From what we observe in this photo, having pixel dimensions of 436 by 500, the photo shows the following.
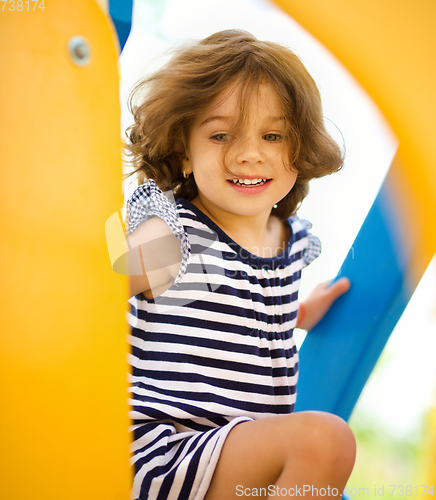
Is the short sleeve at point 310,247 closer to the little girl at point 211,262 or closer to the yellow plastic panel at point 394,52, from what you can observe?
the little girl at point 211,262

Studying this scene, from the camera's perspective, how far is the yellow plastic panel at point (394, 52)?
593mm

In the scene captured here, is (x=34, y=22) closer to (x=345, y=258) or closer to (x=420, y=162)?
(x=420, y=162)

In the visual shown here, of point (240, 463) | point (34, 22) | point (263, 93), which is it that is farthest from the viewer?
point (263, 93)

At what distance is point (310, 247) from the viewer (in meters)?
0.92

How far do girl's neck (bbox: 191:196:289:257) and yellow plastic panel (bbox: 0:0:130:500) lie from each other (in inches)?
15.7

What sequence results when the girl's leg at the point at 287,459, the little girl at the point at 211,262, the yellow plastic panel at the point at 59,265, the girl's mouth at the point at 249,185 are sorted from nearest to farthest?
the yellow plastic panel at the point at 59,265 < the girl's leg at the point at 287,459 < the little girl at the point at 211,262 < the girl's mouth at the point at 249,185

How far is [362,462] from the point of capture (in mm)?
1023

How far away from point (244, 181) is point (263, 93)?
124mm

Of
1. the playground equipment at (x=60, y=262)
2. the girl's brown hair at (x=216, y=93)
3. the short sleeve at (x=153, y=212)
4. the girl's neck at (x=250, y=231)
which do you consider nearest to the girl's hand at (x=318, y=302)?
the girl's neck at (x=250, y=231)

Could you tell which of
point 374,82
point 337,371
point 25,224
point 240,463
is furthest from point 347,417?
point 25,224

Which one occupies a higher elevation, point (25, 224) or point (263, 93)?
point (263, 93)

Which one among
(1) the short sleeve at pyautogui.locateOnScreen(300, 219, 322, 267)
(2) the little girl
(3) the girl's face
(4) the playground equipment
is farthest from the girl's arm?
(1) the short sleeve at pyautogui.locateOnScreen(300, 219, 322, 267)

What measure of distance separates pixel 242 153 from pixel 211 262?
16 cm

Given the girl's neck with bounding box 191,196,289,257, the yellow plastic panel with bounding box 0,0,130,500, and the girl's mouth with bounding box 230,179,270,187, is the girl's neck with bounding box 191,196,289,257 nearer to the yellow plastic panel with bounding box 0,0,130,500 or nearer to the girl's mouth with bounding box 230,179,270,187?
the girl's mouth with bounding box 230,179,270,187
